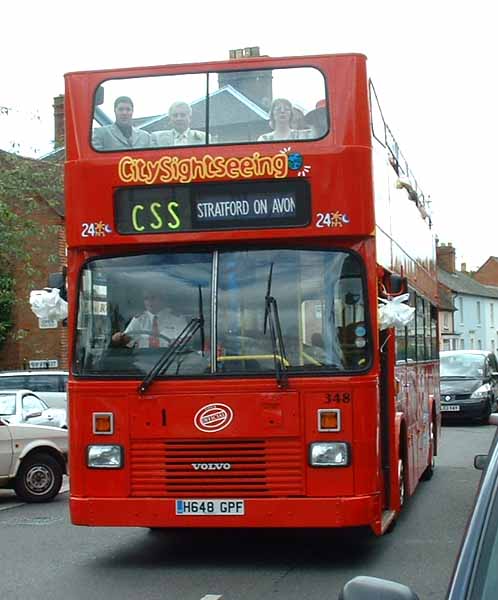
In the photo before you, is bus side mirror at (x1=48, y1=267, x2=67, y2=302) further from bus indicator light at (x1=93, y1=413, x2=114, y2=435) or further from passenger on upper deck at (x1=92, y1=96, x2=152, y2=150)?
bus indicator light at (x1=93, y1=413, x2=114, y2=435)

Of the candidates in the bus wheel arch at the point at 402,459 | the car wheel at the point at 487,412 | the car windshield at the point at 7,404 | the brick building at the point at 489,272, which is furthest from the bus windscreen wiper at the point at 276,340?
the brick building at the point at 489,272

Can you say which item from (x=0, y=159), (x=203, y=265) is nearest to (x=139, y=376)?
(x=203, y=265)

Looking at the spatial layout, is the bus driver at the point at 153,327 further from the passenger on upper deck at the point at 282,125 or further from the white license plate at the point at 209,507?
the passenger on upper deck at the point at 282,125

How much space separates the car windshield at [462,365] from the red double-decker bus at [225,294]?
20.2 metres

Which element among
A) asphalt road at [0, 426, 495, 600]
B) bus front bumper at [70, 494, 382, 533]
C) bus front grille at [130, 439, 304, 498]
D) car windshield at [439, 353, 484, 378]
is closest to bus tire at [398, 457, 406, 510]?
asphalt road at [0, 426, 495, 600]

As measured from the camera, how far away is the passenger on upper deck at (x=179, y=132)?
9297 mm

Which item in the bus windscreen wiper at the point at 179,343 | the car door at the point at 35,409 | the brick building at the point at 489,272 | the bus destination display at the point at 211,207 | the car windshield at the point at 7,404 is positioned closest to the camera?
the bus windscreen wiper at the point at 179,343

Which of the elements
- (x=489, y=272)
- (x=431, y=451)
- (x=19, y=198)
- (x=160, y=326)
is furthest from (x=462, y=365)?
(x=489, y=272)

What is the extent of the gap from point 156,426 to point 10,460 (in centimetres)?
612

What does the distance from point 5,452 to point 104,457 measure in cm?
582

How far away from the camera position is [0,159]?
81.7 feet

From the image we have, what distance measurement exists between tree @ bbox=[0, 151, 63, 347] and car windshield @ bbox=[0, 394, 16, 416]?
3.95m

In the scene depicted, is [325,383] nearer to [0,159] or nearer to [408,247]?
[408,247]

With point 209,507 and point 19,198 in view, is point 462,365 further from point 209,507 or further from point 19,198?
point 209,507
